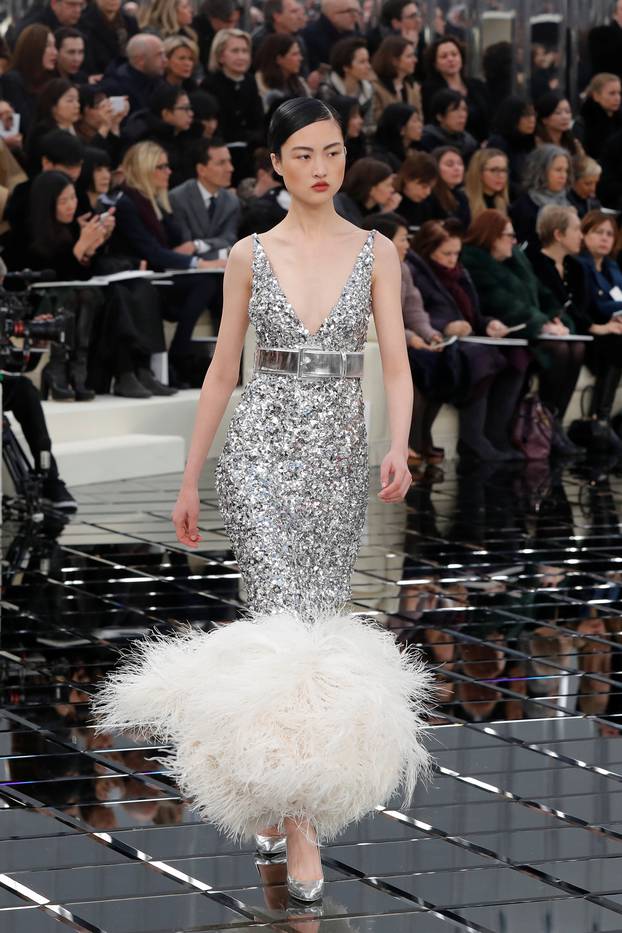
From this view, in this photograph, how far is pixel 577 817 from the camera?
11.5 ft

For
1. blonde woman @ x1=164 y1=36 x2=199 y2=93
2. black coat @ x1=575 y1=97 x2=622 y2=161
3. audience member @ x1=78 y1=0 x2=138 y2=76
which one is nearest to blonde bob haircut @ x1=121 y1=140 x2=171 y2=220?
audience member @ x1=78 y1=0 x2=138 y2=76

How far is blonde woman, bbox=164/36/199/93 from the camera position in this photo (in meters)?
10.1

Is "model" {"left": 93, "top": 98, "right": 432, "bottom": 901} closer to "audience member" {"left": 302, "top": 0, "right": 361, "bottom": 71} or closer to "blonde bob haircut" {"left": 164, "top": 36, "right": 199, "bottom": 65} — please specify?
"blonde bob haircut" {"left": 164, "top": 36, "right": 199, "bottom": 65}

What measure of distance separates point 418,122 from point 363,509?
825cm

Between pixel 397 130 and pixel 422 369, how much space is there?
8.10 ft

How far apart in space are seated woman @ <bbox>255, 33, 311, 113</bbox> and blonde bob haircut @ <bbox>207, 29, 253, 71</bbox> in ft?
0.76

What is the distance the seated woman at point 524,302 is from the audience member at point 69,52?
2.51m

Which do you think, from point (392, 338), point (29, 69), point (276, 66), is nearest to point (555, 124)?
point (276, 66)

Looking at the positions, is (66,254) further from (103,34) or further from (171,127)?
(103,34)

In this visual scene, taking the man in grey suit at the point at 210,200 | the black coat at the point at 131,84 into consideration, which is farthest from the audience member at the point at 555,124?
the black coat at the point at 131,84

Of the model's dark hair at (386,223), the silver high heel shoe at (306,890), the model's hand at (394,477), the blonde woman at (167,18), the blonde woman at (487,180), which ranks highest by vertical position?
the blonde woman at (167,18)

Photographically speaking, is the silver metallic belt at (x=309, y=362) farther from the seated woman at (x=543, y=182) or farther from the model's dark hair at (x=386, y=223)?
the seated woman at (x=543, y=182)

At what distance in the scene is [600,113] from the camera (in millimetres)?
12852

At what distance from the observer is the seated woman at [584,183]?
11.8 metres
